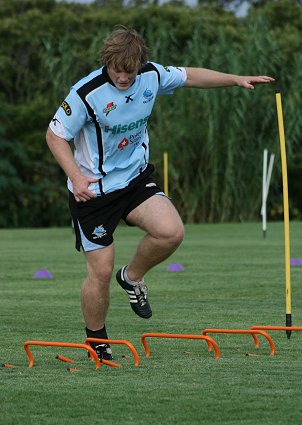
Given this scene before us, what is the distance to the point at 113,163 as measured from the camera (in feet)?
24.0

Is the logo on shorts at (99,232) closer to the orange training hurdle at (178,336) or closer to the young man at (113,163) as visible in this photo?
the young man at (113,163)

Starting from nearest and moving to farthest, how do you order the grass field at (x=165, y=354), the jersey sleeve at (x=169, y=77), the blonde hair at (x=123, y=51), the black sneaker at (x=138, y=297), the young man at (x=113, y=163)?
the grass field at (x=165, y=354) < the blonde hair at (x=123, y=51) < the young man at (x=113, y=163) < the jersey sleeve at (x=169, y=77) < the black sneaker at (x=138, y=297)

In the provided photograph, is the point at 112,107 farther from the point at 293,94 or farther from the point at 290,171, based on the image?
the point at 290,171

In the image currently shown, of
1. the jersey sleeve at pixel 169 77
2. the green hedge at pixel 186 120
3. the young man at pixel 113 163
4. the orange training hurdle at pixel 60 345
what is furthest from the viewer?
the green hedge at pixel 186 120

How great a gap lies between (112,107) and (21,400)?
2049 millimetres

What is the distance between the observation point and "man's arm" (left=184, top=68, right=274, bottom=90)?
24.9ft

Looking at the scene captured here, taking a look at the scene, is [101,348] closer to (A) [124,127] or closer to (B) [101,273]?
(B) [101,273]

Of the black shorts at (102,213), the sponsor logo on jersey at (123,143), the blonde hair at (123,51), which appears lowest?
the black shorts at (102,213)

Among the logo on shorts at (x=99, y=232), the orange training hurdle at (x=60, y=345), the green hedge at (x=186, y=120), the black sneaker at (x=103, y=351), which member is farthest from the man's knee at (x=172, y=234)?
the green hedge at (x=186, y=120)

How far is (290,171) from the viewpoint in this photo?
39.7 metres

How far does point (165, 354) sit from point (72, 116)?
159 cm

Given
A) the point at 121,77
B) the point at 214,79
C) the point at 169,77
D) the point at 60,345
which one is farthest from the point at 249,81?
the point at 60,345

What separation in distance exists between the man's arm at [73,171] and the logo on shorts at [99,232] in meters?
0.25

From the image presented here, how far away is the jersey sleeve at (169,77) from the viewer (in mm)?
7504
